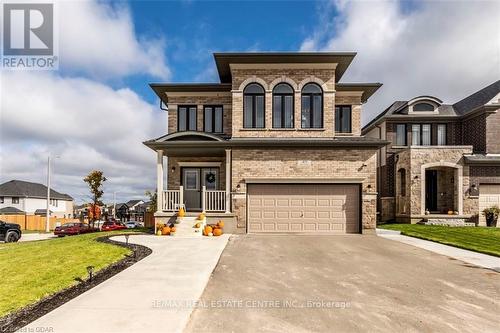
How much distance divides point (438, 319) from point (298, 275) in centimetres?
304

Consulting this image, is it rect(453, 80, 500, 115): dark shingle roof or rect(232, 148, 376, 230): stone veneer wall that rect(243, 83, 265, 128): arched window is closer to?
rect(232, 148, 376, 230): stone veneer wall

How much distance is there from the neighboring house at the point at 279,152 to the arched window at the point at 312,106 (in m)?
0.05

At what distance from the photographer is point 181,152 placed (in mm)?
15367

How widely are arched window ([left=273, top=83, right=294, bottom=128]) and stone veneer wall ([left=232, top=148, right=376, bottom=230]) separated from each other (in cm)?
185

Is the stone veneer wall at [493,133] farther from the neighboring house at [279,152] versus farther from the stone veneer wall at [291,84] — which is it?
the stone veneer wall at [291,84]

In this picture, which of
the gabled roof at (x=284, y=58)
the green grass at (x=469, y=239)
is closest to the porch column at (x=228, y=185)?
the gabled roof at (x=284, y=58)

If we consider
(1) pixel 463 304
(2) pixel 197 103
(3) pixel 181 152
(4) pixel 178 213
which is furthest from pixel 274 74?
(1) pixel 463 304

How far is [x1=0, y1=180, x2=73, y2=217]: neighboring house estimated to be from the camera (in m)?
46.8

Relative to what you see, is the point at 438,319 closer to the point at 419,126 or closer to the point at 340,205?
the point at 340,205

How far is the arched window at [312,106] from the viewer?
50.1ft

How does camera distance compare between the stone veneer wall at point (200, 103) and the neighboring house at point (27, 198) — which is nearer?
the stone veneer wall at point (200, 103)

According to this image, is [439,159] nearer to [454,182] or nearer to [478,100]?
[454,182]

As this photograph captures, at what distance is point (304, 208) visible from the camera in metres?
14.0

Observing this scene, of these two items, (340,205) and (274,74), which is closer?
(340,205)
